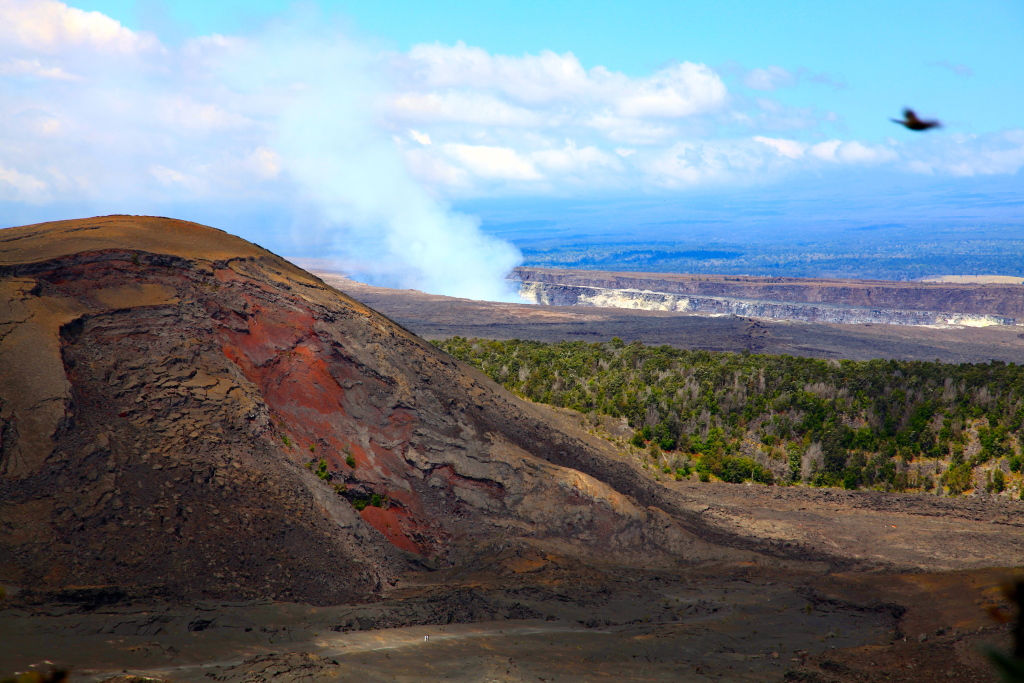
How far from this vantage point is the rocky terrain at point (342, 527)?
8820 millimetres

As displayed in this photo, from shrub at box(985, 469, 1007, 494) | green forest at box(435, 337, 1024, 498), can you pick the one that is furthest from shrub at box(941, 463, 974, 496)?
shrub at box(985, 469, 1007, 494)

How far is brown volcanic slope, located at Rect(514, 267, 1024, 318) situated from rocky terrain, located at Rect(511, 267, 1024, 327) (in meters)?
0.09

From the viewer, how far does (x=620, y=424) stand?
77.1 feet

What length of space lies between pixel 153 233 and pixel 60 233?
171cm

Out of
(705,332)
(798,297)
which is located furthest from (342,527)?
(798,297)

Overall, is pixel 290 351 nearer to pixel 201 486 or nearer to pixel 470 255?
pixel 201 486

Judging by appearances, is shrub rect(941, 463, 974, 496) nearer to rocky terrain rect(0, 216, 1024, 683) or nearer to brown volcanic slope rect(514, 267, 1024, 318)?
rocky terrain rect(0, 216, 1024, 683)

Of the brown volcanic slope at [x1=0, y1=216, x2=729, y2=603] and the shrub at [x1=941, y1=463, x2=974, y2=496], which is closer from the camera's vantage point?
the brown volcanic slope at [x1=0, y1=216, x2=729, y2=603]

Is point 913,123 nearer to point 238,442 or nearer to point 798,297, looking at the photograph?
point 238,442

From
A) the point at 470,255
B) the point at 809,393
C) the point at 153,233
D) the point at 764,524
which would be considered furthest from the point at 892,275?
the point at 153,233

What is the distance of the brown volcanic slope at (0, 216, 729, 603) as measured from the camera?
31.4ft

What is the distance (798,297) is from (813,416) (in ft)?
217

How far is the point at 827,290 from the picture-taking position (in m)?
84.9

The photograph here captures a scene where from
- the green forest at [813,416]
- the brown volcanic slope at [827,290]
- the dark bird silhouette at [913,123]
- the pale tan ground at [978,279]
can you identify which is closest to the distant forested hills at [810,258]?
the pale tan ground at [978,279]
